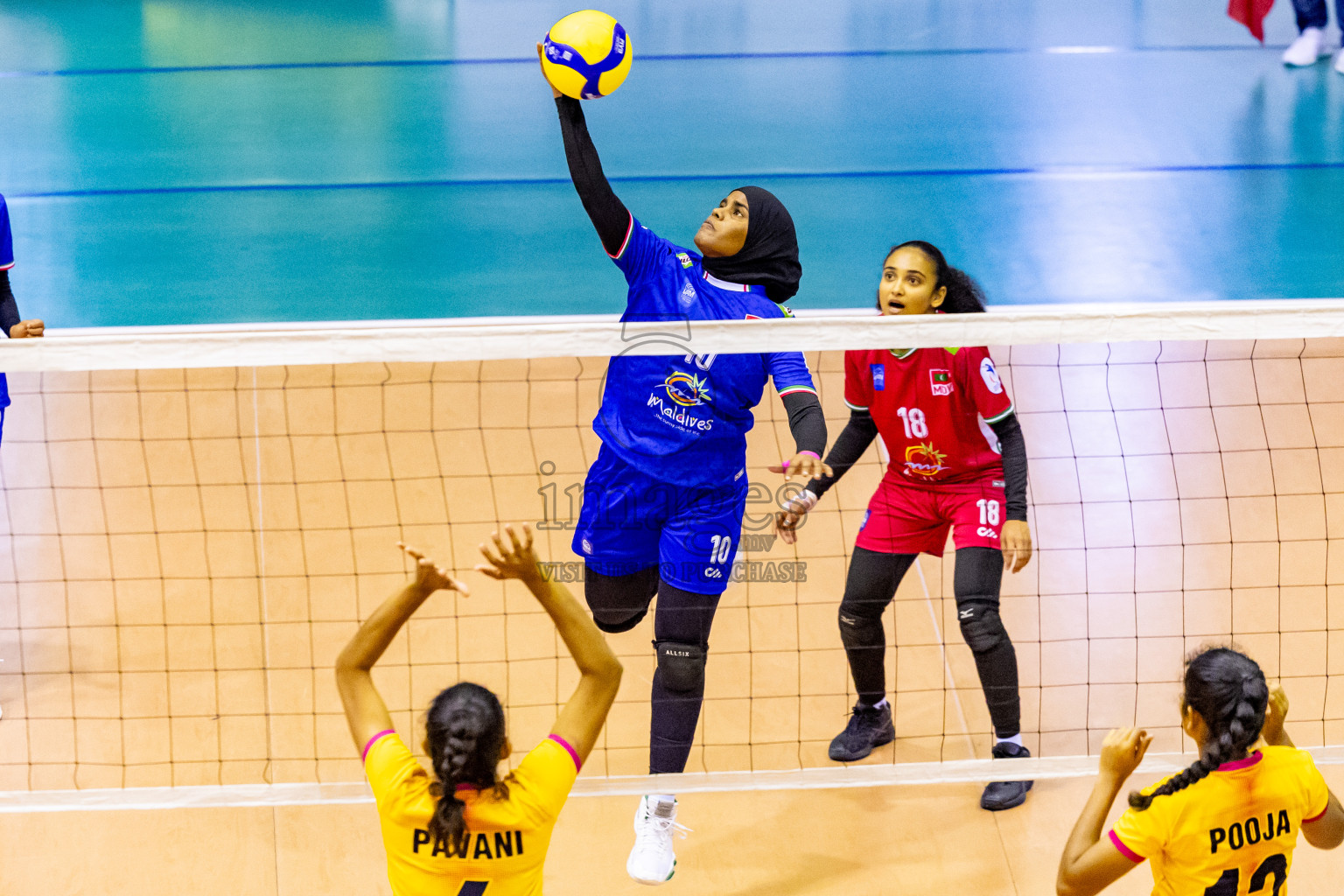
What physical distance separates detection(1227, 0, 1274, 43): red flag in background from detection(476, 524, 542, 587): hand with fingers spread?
8.76 meters

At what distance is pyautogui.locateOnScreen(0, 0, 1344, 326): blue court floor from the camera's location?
7.14 m

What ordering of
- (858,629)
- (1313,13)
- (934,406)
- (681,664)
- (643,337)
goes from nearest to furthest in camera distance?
(643,337) < (681,664) < (934,406) < (858,629) < (1313,13)

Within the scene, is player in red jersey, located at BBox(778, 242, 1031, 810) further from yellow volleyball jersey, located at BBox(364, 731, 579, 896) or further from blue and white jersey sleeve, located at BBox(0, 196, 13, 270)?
Result: blue and white jersey sleeve, located at BBox(0, 196, 13, 270)

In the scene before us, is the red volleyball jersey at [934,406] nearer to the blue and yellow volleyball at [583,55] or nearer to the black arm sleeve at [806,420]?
the black arm sleeve at [806,420]

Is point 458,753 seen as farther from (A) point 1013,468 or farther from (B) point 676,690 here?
(A) point 1013,468

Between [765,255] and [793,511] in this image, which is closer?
[765,255]

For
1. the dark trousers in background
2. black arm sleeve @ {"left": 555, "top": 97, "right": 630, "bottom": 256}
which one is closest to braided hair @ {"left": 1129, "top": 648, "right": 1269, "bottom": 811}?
black arm sleeve @ {"left": 555, "top": 97, "right": 630, "bottom": 256}

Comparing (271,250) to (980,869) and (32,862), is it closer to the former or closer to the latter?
(32,862)

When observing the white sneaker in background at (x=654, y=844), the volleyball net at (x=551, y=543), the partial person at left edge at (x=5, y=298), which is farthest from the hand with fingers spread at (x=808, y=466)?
the partial person at left edge at (x=5, y=298)

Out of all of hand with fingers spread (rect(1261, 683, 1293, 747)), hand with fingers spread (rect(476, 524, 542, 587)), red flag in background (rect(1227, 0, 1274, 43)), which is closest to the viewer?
hand with fingers spread (rect(476, 524, 542, 587))

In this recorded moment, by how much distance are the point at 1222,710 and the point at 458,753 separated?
4.77 feet

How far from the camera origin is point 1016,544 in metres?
3.72

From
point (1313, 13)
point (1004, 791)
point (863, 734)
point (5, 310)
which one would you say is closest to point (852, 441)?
point (863, 734)

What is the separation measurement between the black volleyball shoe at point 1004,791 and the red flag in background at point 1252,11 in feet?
24.0
